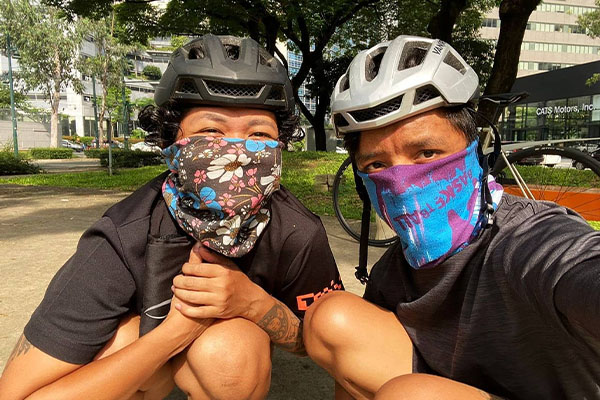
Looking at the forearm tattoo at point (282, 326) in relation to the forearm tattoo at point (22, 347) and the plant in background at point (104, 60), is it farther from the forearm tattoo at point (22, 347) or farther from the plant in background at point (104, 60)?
the plant in background at point (104, 60)

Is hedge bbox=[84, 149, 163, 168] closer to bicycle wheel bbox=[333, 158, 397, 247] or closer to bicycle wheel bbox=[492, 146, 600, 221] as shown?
bicycle wheel bbox=[333, 158, 397, 247]

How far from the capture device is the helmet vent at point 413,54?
5.16ft

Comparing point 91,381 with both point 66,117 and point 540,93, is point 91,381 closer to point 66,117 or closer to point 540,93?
point 540,93

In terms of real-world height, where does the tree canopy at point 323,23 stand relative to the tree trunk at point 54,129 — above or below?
above

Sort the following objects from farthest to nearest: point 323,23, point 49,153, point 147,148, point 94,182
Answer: point 147,148
point 49,153
point 323,23
point 94,182

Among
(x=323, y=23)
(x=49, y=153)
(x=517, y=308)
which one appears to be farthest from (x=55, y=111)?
(x=517, y=308)

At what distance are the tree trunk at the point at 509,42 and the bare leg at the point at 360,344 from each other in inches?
229

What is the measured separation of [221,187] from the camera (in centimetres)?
158

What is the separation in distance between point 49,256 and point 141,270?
10.2ft

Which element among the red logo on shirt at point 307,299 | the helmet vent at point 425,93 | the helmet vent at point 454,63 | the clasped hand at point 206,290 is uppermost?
the helmet vent at point 454,63

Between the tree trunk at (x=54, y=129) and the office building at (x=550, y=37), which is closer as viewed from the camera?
the tree trunk at (x=54, y=129)

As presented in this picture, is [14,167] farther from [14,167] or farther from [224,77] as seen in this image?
[224,77]

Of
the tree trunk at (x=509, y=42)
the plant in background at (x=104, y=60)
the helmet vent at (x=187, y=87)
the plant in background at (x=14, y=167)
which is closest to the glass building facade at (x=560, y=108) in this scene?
the tree trunk at (x=509, y=42)

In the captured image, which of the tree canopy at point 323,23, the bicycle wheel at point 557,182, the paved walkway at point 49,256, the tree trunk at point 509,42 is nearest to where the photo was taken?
the paved walkway at point 49,256
